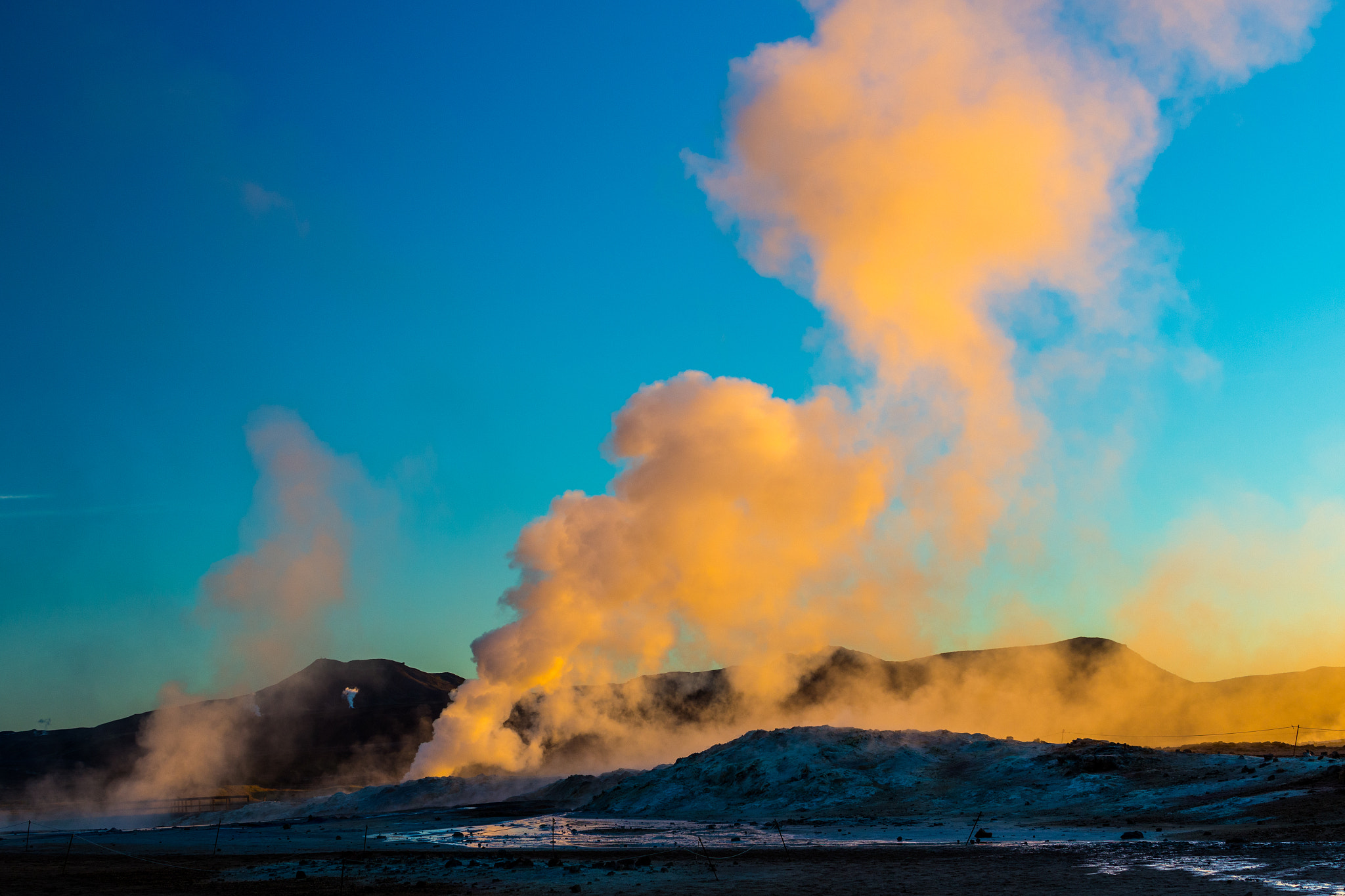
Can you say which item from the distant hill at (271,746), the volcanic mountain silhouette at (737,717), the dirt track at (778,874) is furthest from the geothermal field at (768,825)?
the distant hill at (271,746)

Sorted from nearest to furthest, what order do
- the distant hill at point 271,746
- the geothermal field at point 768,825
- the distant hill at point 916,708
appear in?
the geothermal field at point 768,825, the distant hill at point 916,708, the distant hill at point 271,746

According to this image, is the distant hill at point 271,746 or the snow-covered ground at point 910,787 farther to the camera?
the distant hill at point 271,746

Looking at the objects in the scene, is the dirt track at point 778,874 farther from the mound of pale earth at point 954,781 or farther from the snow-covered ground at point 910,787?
the mound of pale earth at point 954,781

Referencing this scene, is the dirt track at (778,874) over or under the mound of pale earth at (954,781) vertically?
over

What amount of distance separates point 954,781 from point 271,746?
14128cm

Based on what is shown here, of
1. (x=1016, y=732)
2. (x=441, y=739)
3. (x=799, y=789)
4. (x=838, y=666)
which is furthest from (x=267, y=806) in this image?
(x=838, y=666)

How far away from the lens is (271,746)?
166m

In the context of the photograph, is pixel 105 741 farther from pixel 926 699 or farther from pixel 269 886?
pixel 269 886

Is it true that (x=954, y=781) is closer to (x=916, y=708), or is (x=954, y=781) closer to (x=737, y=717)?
(x=737, y=717)

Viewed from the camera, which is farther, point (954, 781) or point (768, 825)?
point (954, 781)

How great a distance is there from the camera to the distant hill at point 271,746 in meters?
→ 150

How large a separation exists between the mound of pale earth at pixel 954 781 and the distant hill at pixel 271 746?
90633 mm

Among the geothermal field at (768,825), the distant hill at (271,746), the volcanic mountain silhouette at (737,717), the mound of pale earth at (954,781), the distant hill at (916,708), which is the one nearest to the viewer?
the geothermal field at (768,825)

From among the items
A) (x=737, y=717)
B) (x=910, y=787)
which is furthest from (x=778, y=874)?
(x=737, y=717)
